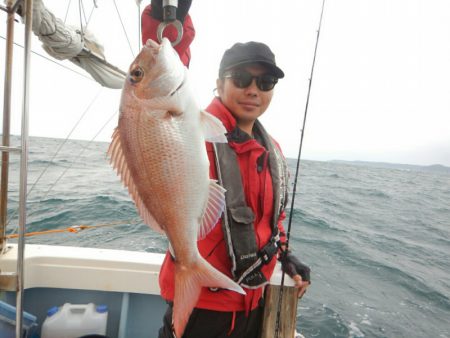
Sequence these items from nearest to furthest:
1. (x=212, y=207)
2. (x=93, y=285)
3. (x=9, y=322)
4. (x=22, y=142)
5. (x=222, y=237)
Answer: (x=212, y=207) < (x=22, y=142) < (x=222, y=237) < (x=9, y=322) < (x=93, y=285)

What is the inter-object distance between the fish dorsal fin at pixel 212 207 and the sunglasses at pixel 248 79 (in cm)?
77

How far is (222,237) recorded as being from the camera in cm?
159

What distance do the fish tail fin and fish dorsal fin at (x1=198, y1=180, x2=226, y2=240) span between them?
15cm

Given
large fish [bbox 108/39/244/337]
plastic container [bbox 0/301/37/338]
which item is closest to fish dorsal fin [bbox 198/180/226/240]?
large fish [bbox 108/39/244/337]

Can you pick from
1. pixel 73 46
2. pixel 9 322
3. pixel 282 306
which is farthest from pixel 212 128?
pixel 73 46

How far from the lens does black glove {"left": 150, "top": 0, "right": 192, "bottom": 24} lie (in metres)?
1.33

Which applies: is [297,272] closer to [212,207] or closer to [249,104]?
[212,207]

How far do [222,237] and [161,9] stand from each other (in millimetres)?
1223

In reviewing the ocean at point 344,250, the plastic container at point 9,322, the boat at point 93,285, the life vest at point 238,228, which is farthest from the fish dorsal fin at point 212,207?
the ocean at point 344,250

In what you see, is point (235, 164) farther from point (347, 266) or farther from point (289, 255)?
point (347, 266)

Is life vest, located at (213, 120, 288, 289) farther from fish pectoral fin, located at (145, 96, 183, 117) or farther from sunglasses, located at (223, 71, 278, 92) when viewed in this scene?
fish pectoral fin, located at (145, 96, 183, 117)

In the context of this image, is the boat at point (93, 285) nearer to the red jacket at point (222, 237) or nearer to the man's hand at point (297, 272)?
the red jacket at point (222, 237)

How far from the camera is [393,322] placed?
4.77 metres

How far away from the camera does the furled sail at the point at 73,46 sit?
8.89 feet
